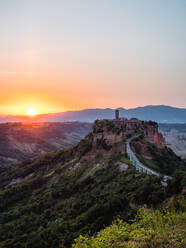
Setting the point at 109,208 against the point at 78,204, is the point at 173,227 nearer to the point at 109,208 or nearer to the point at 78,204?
the point at 109,208

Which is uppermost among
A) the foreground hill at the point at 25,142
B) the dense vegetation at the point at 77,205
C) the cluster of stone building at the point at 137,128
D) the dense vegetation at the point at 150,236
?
the cluster of stone building at the point at 137,128

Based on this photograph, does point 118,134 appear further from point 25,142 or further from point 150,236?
point 25,142

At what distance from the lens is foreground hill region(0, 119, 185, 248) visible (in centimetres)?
1491

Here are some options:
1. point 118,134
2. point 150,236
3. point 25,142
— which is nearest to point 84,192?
point 118,134

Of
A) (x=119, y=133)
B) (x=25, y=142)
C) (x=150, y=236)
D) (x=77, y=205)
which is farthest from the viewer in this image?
(x=25, y=142)

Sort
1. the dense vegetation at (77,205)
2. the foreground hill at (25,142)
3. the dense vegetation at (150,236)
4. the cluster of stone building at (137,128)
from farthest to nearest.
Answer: the foreground hill at (25,142), the cluster of stone building at (137,128), the dense vegetation at (77,205), the dense vegetation at (150,236)

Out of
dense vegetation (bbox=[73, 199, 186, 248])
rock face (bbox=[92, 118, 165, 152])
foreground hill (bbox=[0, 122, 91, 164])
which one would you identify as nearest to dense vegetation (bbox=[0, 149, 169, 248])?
dense vegetation (bbox=[73, 199, 186, 248])

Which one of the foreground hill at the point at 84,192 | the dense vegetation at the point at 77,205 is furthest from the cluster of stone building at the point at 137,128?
the dense vegetation at the point at 77,205

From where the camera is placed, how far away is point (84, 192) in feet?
83.0

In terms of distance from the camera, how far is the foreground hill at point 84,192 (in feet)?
48.9

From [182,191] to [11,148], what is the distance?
126 m

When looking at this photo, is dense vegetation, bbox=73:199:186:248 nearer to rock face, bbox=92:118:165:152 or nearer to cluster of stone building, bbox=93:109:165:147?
rock face, bbox=92:118:165:152

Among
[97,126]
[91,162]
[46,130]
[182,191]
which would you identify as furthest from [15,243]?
[46,130]

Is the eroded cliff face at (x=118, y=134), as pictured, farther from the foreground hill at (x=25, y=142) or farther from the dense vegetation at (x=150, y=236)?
the foreground hill at (x=25, y=142)
